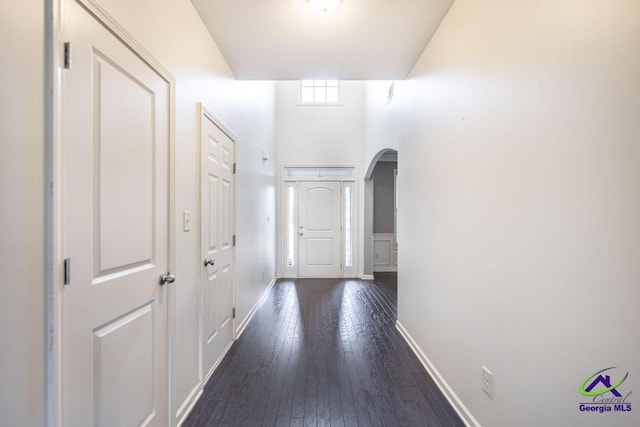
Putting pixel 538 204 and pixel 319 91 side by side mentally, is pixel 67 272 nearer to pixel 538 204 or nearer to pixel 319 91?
pixel 538 204

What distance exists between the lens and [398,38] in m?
2.17

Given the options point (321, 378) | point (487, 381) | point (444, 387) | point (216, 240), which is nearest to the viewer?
point (487, 381)

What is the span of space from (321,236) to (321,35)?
3.88m

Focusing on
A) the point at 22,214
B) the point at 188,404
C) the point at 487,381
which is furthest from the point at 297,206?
the point at 22,214

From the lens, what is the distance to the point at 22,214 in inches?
30.8

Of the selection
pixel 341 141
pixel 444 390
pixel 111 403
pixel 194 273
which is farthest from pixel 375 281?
pixel 111 403

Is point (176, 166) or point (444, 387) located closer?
point (176, 166)

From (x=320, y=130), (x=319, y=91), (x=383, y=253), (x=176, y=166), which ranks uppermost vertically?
(x=319, y=91)

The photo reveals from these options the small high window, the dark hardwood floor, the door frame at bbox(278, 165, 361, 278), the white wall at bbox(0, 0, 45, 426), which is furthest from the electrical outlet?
the small high window

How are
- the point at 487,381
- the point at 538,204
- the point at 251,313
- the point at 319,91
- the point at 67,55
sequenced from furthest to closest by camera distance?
the point at 319,91, the point at 251,313, the point at 487,381, the point at 538,204, the point at 67,55

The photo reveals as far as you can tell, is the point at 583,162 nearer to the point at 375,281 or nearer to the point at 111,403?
the point at 111,403

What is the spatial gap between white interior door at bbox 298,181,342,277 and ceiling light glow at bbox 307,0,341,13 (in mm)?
3842

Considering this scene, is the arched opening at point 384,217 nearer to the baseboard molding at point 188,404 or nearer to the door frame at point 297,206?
the door frame at point 297,206

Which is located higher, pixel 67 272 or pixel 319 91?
pixel 319 91
